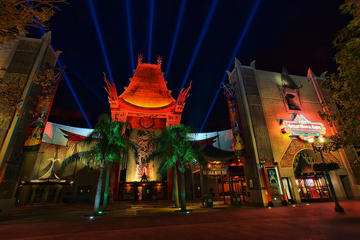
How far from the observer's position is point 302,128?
17.0 m

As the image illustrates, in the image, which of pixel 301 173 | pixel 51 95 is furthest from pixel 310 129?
pixel 51 95

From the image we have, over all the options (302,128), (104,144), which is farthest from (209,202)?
(302,128)

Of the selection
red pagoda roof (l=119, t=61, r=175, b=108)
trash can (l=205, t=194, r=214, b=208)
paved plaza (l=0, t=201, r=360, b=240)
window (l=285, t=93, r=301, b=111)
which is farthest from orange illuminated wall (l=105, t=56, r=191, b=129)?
paved plaza (l=0, t=201, r=360, b=240)

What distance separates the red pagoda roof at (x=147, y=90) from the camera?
23688 millimetres

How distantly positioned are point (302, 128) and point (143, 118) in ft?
62.0

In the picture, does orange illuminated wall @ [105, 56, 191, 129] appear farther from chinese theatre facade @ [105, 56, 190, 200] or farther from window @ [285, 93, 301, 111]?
window @ [285, 93, 301, 111]

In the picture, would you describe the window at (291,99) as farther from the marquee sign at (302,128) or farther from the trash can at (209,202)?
the trash can at (209,202)

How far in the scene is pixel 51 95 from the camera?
16.0 meters

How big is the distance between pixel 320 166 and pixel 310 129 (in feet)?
28.1

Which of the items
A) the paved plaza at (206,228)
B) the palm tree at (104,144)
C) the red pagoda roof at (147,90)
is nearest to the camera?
the paved plaza at (206,228)

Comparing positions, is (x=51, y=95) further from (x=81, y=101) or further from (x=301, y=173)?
(x=301, y=173)

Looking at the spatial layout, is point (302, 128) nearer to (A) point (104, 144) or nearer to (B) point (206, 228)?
(B) point (206, 228)

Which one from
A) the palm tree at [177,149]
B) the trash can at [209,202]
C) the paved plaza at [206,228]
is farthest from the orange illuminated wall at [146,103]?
the paved plaza at [206,228]

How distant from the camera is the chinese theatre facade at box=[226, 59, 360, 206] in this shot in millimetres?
14680
